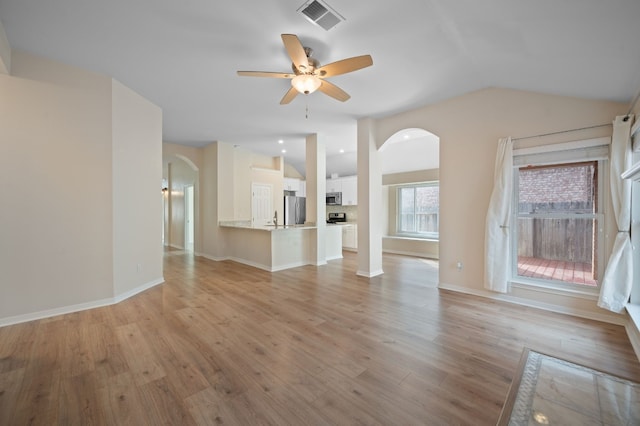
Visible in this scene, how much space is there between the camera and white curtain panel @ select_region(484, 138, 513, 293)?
3.39 meters

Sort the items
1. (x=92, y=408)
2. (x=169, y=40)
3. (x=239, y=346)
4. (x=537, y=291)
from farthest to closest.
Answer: (x=537, y=291)
(x=169, y=40)
(x=239, y=346)
(x=92, y=408)

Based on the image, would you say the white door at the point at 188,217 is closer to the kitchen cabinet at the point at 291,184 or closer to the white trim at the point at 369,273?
the kitchen cabinet at the point at 291,184

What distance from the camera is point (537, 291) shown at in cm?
329

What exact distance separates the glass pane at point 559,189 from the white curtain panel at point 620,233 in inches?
15.0

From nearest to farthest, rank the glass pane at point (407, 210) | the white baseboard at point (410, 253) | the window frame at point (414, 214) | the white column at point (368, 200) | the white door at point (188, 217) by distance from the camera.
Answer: the white column at point (368, 200), the white baseboard at point (410, 253), the window frame at point (414, 214), the glass pane at point (407, 210), the white door at point (188, 217)

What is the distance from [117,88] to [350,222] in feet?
21.9

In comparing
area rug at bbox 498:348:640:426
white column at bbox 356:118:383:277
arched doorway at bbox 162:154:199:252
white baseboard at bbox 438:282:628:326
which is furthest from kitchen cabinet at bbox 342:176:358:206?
area rug at bbox 498:348:640:426

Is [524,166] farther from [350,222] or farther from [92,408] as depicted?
[350,222]

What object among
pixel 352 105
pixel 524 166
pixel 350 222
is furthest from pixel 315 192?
pixel 524 166

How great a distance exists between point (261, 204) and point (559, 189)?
6.45 meters

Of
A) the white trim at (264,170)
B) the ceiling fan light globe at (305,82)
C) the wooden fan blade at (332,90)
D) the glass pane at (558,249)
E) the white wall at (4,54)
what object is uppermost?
the white wall at (4,54)

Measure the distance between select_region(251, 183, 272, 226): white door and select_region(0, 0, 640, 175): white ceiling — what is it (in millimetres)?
3733

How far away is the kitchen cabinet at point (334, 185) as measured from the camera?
8508 mm

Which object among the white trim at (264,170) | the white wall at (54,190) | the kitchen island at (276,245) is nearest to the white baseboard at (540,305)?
the kitchen island at (276,245)
